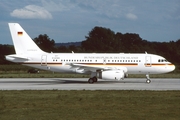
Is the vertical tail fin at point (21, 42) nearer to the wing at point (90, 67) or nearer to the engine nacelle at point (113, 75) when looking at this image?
the wing at point (90, 67)

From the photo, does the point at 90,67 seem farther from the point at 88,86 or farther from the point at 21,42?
the point at 21,42

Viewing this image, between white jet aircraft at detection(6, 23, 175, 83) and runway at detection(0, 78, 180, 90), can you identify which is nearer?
runway at detection(0, 78, 180, 90)

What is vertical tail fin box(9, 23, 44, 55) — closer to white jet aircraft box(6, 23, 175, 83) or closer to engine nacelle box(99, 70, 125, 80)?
white jet aircraft box(6, 23, 175, 83)

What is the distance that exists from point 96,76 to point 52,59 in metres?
4.75

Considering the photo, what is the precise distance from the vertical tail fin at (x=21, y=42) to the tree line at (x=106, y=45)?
5849 centimetres

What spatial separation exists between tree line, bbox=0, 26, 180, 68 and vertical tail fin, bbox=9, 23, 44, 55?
5849cm

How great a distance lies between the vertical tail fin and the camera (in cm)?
3591

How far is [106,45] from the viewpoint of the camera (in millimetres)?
117125
